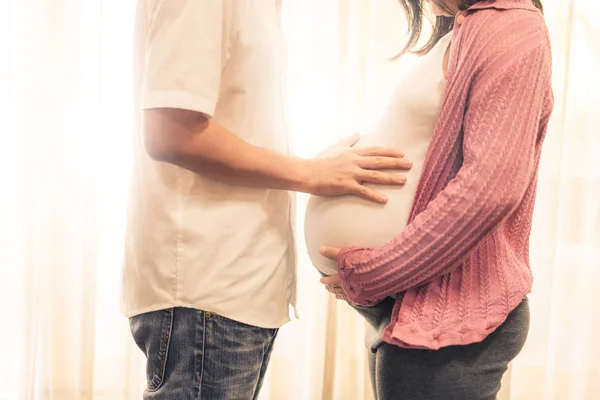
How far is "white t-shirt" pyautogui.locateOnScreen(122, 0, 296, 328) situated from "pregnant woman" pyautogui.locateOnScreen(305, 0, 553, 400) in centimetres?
11

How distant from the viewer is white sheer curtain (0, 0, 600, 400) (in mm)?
1697

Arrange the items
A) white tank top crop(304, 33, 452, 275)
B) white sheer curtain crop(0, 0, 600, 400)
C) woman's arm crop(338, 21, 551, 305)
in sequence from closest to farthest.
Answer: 1. woman's arm crop(338, 21, 551, 305)
2. white tank top crop(304, 33, 452, 275)
3. white sheer curtain crop(0, 0, 600, 400)

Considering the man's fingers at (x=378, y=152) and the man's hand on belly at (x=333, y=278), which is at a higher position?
the man's fingers at (x=378, y=152)

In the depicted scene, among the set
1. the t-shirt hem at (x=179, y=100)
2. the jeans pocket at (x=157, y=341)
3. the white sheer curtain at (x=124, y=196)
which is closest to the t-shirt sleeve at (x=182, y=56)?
the t-shirt hem at (x=179, y=100)

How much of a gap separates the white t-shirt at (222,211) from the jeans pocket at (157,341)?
0.06 feet

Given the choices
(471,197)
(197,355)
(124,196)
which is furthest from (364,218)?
(124,196)

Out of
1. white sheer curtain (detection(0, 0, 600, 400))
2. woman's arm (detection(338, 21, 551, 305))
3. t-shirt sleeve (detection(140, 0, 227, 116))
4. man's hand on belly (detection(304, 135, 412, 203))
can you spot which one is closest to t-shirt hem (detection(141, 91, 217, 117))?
t-shirt sleeve (detection(140, 0, 227, 116))

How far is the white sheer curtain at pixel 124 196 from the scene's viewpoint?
66.8 inches

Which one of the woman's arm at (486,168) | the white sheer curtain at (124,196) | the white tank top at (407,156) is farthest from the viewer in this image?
the white sheer curtain at (124,196)

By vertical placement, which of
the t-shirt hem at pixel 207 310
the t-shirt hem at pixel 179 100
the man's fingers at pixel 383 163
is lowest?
the t-shirt hem at pixel 207 310

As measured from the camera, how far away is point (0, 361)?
1.95 meters

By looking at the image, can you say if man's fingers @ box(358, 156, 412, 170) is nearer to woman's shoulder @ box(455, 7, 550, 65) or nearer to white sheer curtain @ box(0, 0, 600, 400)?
woman's shoulder @ box(455, 7, 550, 65)

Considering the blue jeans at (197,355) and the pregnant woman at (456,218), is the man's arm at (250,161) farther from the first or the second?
the blue jeans at (197,355)

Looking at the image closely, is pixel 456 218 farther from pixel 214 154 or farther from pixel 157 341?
pixel 157 341
